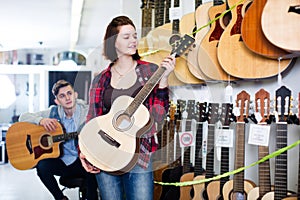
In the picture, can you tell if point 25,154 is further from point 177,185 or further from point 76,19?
point 76,19

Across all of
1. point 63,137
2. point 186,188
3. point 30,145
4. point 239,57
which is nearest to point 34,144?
point 30,145

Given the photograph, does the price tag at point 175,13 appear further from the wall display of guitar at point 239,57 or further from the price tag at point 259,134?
the price tag at point 259,134

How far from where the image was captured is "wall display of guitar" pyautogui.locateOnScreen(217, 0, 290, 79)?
1.54m

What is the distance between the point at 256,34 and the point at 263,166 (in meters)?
0.58

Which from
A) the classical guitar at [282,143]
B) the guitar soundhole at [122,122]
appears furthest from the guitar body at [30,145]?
the classical guitar at [282,143]

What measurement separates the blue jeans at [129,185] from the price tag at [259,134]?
1.64 ft

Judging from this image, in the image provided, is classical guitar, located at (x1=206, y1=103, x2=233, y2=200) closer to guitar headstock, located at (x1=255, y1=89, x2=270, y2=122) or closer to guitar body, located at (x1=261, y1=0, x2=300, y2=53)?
guitar headstock, located at (x1=255, y1=89, x2=270, y2=122)

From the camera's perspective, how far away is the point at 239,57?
160 centimetres

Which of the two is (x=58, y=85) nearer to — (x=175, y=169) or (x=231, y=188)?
(x=175, y=169)

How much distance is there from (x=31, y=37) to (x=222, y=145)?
159 centimetres

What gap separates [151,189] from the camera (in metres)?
1.70

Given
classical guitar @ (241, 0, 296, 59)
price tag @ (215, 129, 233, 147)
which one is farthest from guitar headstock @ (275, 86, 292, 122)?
price tag @ (215, 129, 233, 147)

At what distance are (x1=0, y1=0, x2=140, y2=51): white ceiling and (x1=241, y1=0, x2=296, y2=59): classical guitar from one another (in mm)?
1001

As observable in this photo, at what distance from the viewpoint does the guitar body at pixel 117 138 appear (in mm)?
1653
